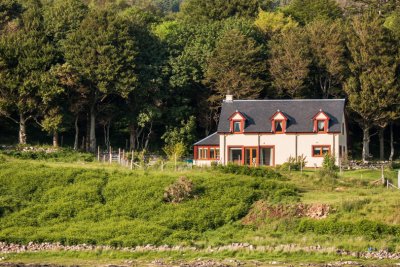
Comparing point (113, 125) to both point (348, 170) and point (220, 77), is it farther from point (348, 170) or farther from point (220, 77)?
point (348, 170)

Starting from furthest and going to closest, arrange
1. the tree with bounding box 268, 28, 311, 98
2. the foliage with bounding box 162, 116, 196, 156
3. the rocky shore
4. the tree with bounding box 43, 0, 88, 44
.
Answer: the tree with bounding box 43, 0, 88, 44 → the tree with bounding box 268, 28, 311, 98 → the foliage with bounding box 162, 116, 196, 156 → the rocky shore

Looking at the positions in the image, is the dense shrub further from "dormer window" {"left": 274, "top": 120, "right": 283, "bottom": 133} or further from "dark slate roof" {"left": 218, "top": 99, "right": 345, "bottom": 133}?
"dark slate roof" {"left": 218, "top": 99, "right": 345, "bottom": 133}

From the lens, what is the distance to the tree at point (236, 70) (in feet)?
281

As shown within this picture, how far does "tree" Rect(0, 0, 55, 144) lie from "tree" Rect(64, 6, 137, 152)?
2398mm

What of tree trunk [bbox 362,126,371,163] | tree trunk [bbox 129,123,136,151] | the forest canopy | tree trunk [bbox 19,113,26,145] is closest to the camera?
tree trunk [bbox 19,113,26,145]

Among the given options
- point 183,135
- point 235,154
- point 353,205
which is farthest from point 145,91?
point 353,205

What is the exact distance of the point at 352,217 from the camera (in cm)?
5497

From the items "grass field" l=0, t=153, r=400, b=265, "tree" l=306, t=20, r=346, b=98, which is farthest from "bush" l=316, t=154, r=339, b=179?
"tree" l=306, t=20, r=346, b=98

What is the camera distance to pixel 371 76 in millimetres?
83062

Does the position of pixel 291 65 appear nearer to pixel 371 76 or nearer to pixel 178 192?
pixel 371 76

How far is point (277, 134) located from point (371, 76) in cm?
986

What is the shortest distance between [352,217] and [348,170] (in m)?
19.8

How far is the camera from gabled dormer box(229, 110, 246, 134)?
80438 mm

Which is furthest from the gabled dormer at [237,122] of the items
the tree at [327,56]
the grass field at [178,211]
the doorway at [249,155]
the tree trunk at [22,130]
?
the tree trunk at [22,130]
